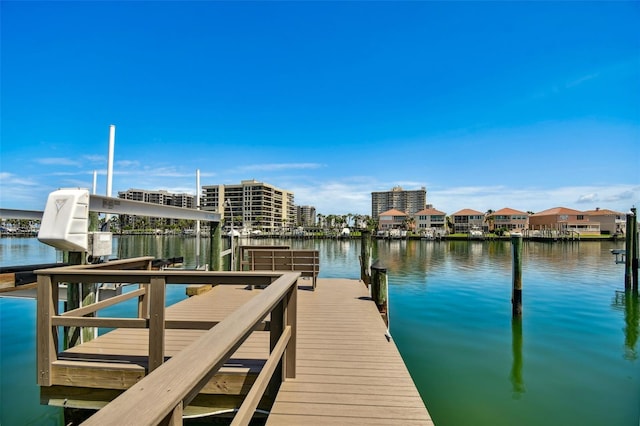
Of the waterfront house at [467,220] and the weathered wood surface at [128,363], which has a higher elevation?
the waterfront house at [467,220]

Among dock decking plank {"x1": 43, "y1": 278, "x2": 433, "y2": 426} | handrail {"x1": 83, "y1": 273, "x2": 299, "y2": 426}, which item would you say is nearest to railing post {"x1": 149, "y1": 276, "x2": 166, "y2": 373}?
dock decking plank {"x1": 43, "y1": 278, "x2": 433, "y2": 426}

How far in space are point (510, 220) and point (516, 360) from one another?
9362 centimetres

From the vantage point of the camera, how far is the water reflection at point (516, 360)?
6556 millimetres

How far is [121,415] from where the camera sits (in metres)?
0.80

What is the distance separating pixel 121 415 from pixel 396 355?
453cm

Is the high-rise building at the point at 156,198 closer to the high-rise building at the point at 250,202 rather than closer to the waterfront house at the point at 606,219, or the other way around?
the high-rise building at the point at 250,202

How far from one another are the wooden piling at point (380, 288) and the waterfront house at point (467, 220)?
91213mm

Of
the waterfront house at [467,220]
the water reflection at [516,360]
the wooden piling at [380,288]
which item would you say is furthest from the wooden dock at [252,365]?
the waterfront house at [467,220]

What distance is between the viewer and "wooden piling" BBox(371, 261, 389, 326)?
7559 mm

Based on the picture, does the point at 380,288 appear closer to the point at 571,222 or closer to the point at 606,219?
the point at 571,222

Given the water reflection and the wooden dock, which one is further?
the water reflection

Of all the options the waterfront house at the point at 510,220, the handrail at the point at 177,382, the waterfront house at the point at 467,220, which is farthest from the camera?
the waterfront house at the point at 467,220

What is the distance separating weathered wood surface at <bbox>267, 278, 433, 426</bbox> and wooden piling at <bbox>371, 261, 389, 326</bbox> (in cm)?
82

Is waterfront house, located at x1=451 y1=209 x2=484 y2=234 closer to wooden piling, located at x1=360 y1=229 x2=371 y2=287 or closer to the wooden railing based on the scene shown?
wooden piling, located at x1=360 y1=229 x2=371 y2=287
